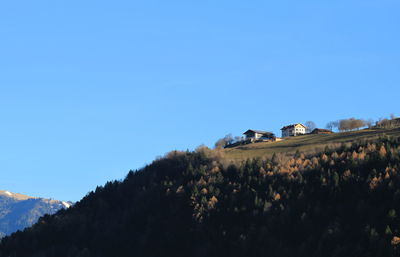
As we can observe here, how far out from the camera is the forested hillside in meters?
111

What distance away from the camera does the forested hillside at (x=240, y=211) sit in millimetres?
110750

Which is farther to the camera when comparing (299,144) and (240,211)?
(299,144)

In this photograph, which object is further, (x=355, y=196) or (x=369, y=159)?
(x=369, y=159)

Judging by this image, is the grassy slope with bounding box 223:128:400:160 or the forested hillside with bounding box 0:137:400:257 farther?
the grassy slope with bounding box 223:128:400:160

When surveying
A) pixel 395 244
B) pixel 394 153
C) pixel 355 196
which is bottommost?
pixel 395 244

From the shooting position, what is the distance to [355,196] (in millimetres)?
117875

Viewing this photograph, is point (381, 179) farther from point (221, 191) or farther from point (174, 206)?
point (174, 206)

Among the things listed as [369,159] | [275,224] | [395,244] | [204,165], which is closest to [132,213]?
[204,165]

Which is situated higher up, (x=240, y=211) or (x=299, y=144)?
(x=299, y=144)

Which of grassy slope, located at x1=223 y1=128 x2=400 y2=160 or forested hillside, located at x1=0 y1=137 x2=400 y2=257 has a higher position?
grassy slope, located at x1=223 y1=128 x2=400 y2=160

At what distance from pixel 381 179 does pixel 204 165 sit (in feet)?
183

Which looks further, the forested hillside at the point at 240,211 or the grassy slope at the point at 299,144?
the grassy slope at the point at 299,144

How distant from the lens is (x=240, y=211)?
431 ft

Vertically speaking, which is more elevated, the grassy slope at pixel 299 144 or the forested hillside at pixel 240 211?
the grassy slope at pixel 299 144
